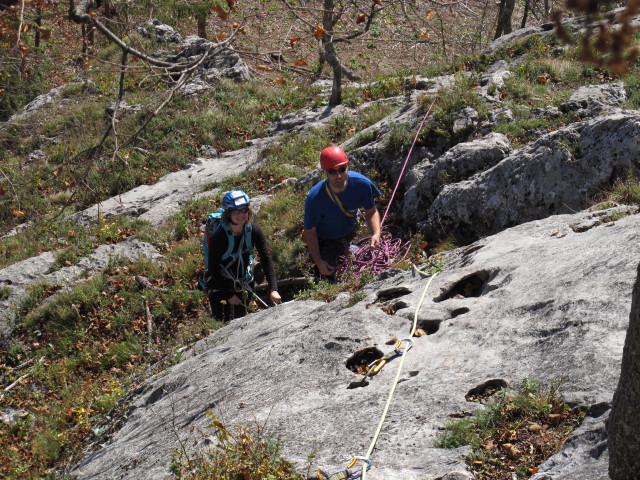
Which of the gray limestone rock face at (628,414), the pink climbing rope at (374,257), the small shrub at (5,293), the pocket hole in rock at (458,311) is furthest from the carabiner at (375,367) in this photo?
the small shrub at (5,293)

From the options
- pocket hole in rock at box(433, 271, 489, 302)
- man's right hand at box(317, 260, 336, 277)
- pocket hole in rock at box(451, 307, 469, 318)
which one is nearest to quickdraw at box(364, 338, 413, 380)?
pocket hole in rock at box(451, 307, 469, 318)

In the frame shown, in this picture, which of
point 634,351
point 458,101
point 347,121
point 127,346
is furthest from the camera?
point 347,121

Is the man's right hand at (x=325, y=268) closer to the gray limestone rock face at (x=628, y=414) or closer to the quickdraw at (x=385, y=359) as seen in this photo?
the quickdraw at (x=385, y=359)

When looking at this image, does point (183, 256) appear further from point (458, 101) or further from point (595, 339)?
point (595, 339)

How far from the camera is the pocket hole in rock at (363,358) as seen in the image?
5070mm

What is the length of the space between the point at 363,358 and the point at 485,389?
122cm

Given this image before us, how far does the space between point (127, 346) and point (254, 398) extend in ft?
14.7

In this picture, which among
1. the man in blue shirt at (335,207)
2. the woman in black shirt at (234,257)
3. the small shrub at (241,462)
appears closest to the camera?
the small shrub at (241,462)

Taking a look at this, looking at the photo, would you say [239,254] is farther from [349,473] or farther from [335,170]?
[349,473]

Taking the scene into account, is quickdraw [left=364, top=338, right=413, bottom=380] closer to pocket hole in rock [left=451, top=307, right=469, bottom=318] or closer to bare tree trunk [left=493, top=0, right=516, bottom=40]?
pocket hole in rock [left=451, top=307, right=469, bottom=318]

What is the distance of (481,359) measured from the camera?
4461 millimetres

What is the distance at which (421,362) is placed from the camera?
186 inches

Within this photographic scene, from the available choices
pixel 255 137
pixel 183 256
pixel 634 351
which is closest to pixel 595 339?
pixel 634 351

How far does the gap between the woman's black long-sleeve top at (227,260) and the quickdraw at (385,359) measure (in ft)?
8.94
